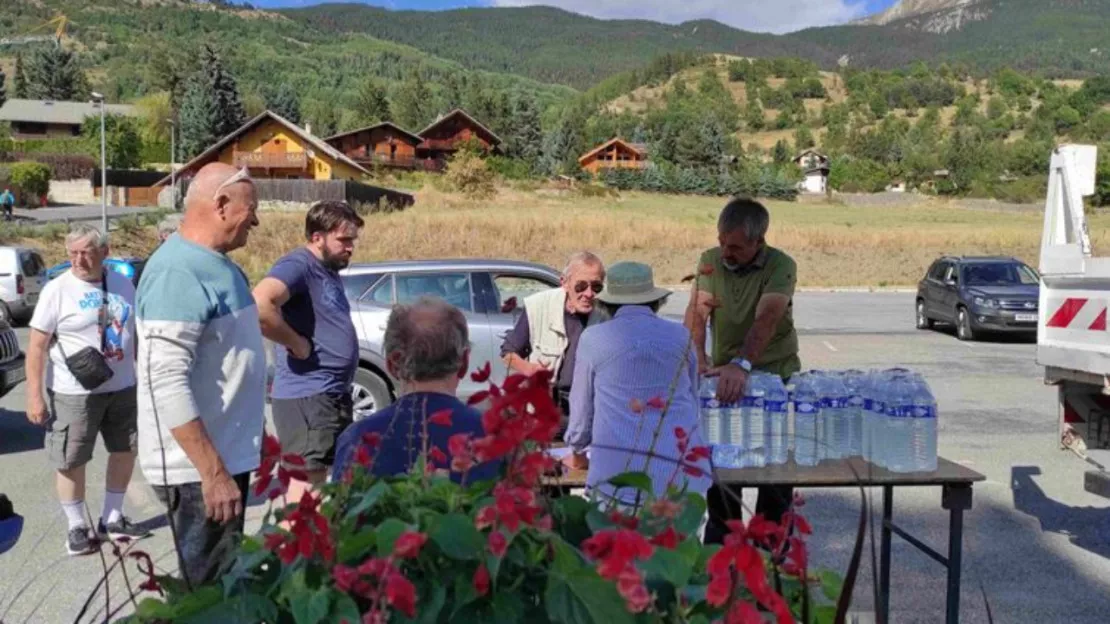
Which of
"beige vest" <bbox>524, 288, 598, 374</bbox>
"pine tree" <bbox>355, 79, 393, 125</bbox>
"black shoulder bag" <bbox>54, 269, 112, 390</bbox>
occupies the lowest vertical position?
"black shoulder bag" <bbox>54, 269, 112, 390</bbox>

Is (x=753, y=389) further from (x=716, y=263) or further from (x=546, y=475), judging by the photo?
(x=546, y=475)

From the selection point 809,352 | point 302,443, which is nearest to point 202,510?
point 302,443

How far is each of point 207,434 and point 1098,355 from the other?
185 inches

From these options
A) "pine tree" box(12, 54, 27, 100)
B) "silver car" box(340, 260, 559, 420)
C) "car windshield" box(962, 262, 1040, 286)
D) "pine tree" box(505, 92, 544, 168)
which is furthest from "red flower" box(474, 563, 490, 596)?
"pine tree" box(12, 54, 27, 100)

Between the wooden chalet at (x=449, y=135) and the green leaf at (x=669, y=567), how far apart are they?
94.1m

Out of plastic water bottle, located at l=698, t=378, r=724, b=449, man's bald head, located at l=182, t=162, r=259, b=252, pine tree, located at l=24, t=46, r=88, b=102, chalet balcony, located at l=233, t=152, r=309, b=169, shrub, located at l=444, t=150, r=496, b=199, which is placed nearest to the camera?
man's bald head, located at l=182, t=162, r=259, b=252

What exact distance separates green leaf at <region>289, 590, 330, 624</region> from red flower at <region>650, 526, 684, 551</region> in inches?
17.2

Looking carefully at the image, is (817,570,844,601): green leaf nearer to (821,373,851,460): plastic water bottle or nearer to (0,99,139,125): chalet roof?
(821,373,851,460): plastic water bottle

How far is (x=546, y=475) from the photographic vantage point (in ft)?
5.46

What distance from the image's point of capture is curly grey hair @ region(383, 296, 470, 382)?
3.01 m

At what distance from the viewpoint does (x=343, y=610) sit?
1335mm

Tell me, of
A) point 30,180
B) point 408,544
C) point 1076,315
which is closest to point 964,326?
point 1076,315

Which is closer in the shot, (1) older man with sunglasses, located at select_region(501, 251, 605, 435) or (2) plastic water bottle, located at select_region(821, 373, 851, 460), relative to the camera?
(2) plastic water bottle, located at select_region(821, 373, 851, 460)

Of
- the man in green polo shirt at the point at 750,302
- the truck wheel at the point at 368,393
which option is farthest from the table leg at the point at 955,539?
the truck wheel at the point at 368,393
